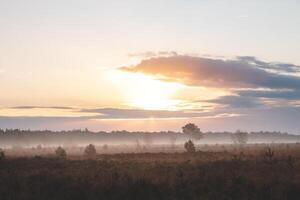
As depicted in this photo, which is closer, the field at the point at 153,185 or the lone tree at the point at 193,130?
the field at the point at 153,185

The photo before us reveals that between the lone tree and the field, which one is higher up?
the lone tree

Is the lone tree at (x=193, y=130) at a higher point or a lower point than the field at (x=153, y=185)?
higher

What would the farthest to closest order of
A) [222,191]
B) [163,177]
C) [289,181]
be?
[163,177] < [289,181] < [222,191]

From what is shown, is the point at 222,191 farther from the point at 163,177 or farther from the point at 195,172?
the point at 195,172

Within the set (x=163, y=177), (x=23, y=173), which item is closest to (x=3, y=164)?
(x=23, y=173)

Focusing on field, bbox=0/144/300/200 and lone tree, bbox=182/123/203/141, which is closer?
field, bbox=0/144/300/200

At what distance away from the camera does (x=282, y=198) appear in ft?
74.8

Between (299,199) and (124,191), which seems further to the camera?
(124,191)

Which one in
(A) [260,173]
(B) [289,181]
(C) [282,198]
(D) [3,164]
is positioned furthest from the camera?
(D) [3,164]

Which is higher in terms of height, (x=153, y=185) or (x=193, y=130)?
(x=193, y=130)

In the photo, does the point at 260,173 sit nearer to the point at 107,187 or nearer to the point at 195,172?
the point at 195,172

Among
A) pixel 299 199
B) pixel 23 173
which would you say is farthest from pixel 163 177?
pixel 23 173

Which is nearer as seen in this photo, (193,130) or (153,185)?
(153,185)

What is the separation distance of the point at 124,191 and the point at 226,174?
30.7 feet
